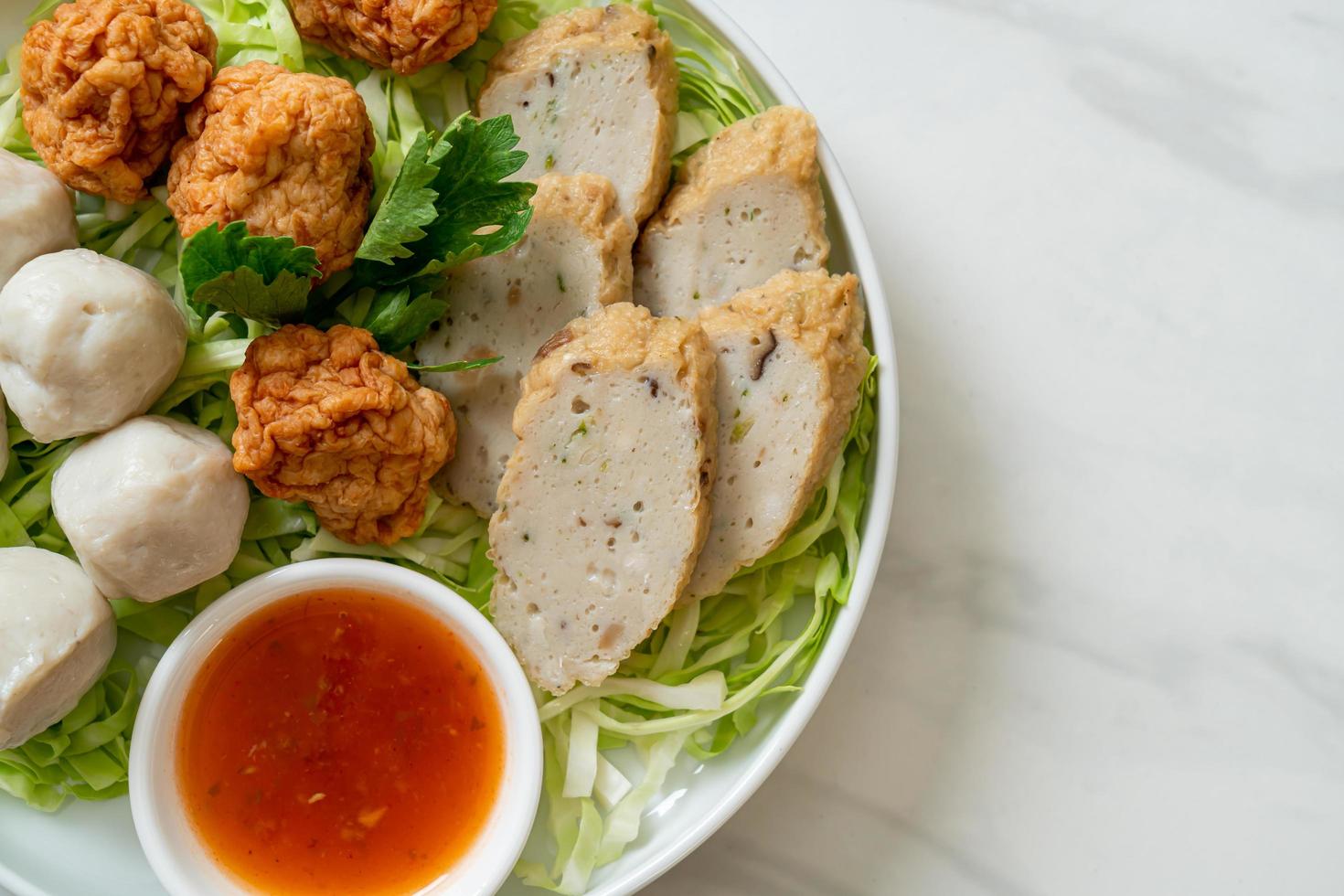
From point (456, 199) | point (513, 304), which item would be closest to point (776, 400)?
point (513, 304)

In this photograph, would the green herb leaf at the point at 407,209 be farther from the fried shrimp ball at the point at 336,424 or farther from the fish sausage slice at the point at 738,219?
the fish sausage slice at the point at 738,219

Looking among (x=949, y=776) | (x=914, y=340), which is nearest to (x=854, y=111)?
(x=914, y=340)

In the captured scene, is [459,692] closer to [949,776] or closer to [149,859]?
[149,859]

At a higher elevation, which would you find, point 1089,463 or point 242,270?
point 242,270

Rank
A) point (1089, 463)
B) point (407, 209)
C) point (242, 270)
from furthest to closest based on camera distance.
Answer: point (1089, 463) → point (407, 209) → point (242, 270)

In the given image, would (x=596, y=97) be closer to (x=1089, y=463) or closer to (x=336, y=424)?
(x=336, y=424)

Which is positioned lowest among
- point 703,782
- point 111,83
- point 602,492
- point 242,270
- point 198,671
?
point 703,782
